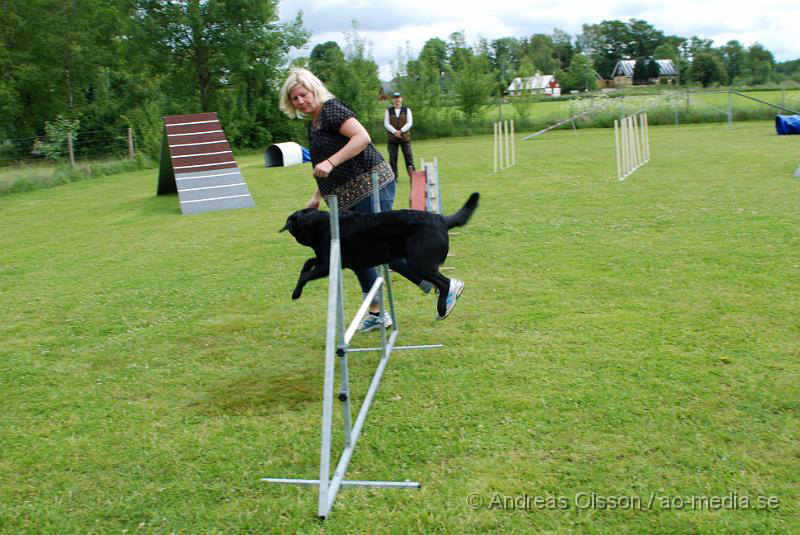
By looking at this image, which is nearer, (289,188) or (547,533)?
(547,533)

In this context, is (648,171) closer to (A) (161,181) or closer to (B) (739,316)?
(B) (739,316)

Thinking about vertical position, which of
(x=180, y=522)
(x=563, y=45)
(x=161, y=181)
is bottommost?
(x=180, y=522)

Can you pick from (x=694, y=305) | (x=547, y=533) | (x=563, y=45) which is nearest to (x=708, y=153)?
(x=694, y=305)

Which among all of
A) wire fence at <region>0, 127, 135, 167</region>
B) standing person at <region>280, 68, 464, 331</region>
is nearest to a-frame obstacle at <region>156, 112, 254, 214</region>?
standing person at <region>280, 68, 464, 331</region>

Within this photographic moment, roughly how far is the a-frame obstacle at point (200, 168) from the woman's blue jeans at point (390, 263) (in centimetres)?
705

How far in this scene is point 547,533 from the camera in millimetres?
2291

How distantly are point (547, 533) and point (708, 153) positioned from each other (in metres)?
14.4

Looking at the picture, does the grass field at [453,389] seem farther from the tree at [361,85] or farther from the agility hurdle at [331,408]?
the tree at [361,85]

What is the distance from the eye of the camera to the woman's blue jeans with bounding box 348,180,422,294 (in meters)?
3.92

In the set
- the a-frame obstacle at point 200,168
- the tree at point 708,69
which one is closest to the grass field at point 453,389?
the a-frame obstacle at point 200,168

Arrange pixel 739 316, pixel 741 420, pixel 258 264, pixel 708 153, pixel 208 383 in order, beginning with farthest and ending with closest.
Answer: pixel 708 153 < pixel 258 264 < pixel 739 316 < pixel 208 383 < pixel 741 420

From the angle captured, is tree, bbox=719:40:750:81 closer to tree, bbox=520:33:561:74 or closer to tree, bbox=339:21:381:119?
tree, bbox=520:33:561:74

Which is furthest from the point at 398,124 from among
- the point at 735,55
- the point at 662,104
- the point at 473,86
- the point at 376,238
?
the point at 735,55

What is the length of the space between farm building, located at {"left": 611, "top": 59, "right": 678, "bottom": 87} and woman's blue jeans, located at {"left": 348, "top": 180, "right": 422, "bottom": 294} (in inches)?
2574
